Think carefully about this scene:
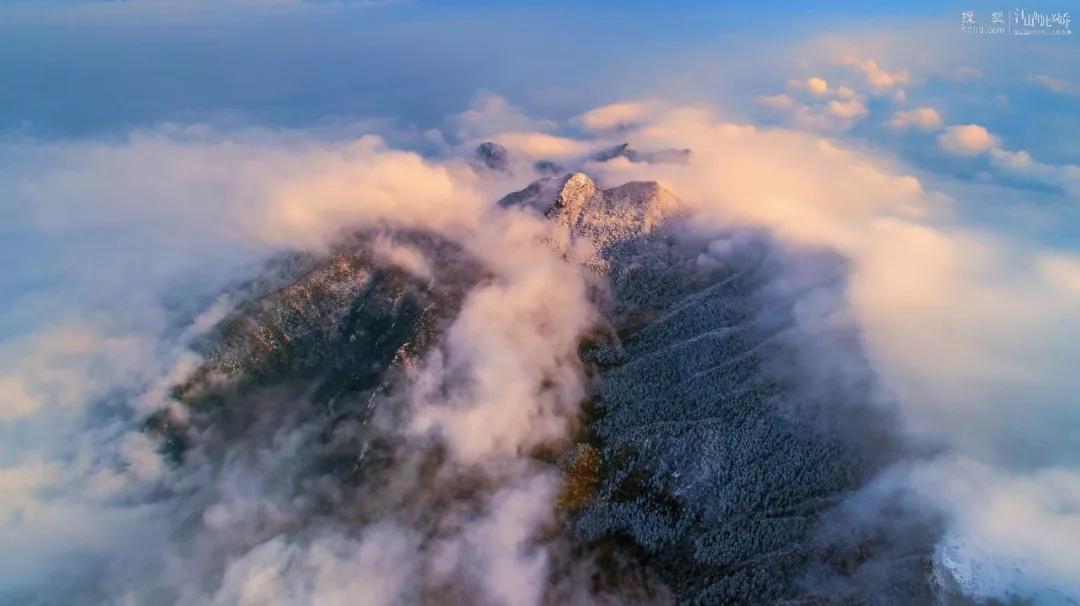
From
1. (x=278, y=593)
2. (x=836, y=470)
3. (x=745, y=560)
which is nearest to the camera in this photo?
(x=745, y=560)

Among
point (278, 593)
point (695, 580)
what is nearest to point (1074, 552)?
point (695, 580)

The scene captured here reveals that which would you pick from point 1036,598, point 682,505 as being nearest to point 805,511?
point 682,505

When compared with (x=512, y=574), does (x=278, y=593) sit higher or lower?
higher

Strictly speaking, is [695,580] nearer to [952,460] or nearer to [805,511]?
[805,511]

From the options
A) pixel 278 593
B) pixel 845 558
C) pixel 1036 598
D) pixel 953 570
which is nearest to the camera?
pixel 1036 598

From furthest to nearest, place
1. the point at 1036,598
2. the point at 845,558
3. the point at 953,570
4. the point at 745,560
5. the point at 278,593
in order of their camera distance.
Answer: the point at 278,593
the point at 745,560
the point at 845,558
the point at 953,570
the point at 1036,598

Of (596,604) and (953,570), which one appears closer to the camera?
(953,570)

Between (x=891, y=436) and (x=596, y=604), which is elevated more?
(x=891, y=436)

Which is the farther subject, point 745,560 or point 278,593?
point 278,593

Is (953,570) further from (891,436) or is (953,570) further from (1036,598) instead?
(891,436)
